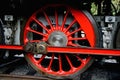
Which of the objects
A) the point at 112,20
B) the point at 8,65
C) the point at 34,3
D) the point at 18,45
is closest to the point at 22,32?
the point at 18,45

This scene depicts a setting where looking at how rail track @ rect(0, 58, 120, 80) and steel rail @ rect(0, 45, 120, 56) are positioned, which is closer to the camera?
steel rail @ rect(0, 45, 120, 56)

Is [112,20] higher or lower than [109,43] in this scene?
higher

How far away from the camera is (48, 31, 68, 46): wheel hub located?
4.04 metres

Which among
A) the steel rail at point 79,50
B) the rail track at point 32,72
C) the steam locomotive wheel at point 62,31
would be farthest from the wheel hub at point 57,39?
the rail track at point 32,72

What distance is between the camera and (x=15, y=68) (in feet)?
16.4

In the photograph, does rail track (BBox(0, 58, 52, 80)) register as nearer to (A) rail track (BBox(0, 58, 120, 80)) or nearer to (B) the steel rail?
(A) rail track (BBox(0, 58, 120, 80))

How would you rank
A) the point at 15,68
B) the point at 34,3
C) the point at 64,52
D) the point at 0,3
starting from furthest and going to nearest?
the point at 15,68
the point at 0,3
the point at 34,3
the point at 64,52

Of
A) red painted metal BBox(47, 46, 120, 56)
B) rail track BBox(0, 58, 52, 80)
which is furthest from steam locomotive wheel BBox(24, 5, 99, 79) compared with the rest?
rail track BBox(0, 58, 52, 80)

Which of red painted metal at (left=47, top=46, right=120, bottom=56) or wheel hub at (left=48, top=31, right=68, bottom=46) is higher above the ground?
wheel hub at (left=48, top=31, right=68, bottom=46)

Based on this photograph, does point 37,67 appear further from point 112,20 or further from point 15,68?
point 112,20

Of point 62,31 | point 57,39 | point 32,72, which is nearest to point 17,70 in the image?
point 32,72

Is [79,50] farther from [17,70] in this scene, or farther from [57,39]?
[17,70]

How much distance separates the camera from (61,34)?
4.05m

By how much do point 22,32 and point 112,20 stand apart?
4.99ft
